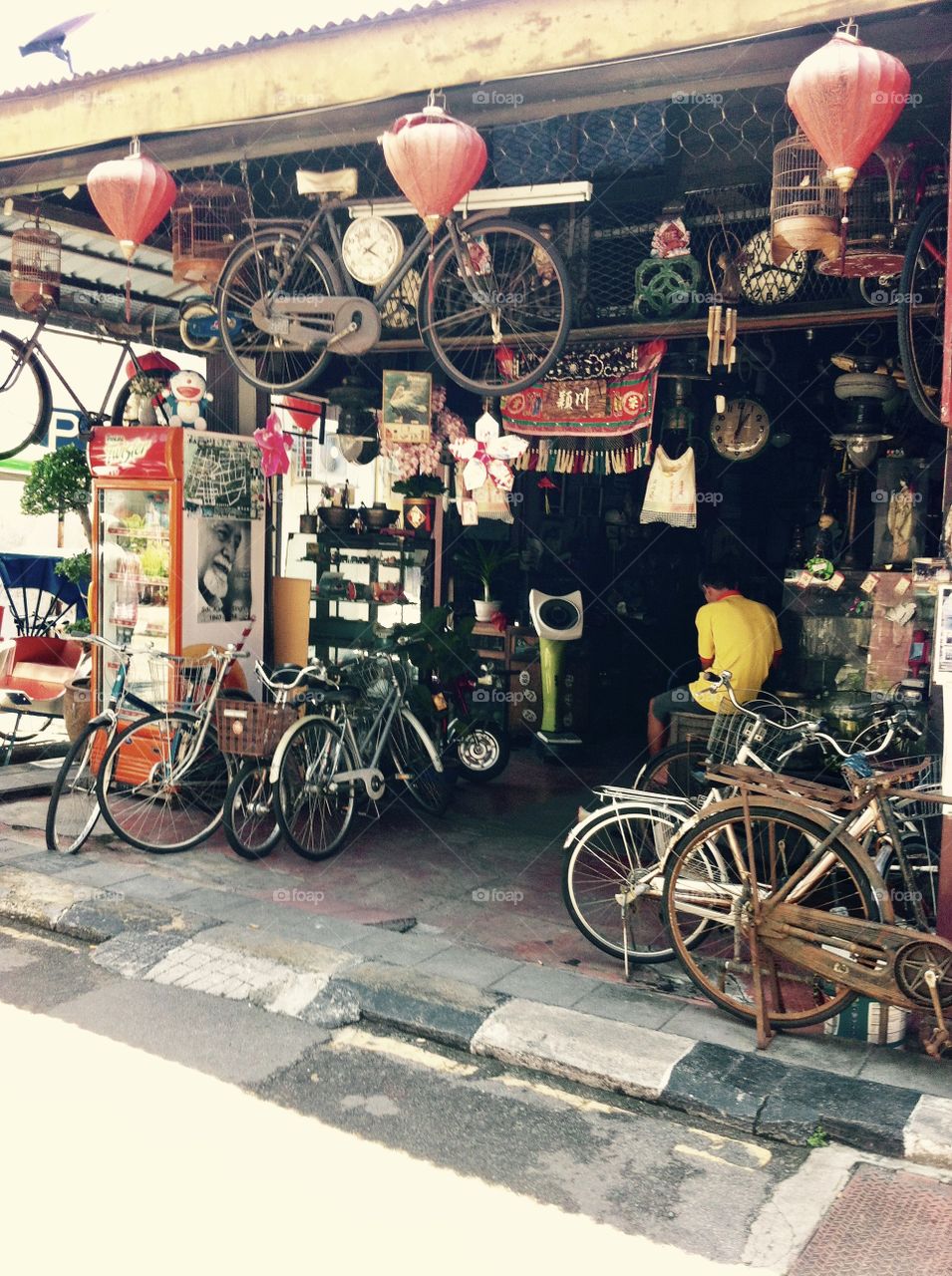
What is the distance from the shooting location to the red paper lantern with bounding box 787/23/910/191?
17.0 ft

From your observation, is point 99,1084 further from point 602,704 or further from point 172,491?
point 602,704

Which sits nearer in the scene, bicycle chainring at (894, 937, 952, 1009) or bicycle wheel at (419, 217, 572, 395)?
bicycle chainring at (894, 937, 952, 1009)

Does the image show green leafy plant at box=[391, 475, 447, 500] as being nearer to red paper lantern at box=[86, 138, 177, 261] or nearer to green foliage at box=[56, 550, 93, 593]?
green foliage at box=[56, 550, 93, 593]

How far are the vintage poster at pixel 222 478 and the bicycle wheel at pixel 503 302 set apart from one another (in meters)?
2.13

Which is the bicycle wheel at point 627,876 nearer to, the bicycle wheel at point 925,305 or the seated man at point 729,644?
the seated man at point 729,644

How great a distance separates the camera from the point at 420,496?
11531 mm

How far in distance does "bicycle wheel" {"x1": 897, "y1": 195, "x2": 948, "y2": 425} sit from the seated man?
2.05 meters

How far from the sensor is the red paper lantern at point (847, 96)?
517 cm

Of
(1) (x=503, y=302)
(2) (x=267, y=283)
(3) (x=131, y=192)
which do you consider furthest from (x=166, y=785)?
(1) (x=503, y=302)

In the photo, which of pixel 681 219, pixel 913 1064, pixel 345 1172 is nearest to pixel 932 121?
pixel 681 219

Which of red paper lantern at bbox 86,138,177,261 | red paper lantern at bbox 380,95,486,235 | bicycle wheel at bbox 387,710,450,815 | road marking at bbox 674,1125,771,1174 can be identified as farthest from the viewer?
bicycle wheel at bbox 387,710,450,815

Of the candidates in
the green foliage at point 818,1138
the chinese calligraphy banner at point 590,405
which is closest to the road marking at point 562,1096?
the green foliage at point 818,1138

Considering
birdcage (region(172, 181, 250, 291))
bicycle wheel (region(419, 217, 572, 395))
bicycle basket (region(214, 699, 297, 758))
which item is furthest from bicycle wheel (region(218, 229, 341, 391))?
bicycle basket (region(214, 699, 297, 758))

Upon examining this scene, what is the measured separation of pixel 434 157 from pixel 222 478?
4.43m
